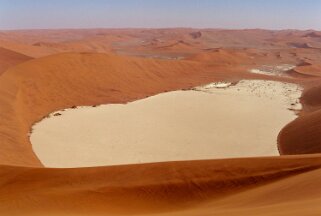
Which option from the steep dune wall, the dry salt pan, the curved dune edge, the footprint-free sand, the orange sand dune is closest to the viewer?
the curved dune edge

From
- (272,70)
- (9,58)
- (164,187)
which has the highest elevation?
(272,70)

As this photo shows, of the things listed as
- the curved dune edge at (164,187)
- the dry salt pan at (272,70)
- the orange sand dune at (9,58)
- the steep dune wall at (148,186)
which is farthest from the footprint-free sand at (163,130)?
the dry salt pan at (272,70)

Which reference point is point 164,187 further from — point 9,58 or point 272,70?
point 272,70

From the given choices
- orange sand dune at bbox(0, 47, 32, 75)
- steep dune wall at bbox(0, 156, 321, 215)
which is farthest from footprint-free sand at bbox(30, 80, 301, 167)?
orange sand dune at bbox(0, 47, 32, 75)

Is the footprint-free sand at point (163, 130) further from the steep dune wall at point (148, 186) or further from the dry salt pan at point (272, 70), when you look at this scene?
the dry salt pan at point (272, 70)

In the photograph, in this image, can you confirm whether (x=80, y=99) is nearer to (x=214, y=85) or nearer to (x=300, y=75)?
(x=214, y=85)

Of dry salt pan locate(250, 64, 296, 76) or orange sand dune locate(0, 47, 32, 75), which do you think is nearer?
orange sand dune locate(0, 47, 32, 75)

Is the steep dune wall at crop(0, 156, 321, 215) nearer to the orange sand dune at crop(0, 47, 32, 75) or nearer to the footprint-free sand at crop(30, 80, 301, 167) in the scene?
the footprint-free sand at crop(30, 80, 301, 167)

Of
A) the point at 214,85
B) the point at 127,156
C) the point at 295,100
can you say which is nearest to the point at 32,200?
the point at 127,156

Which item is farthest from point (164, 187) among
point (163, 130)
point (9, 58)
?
point (9, 58)
